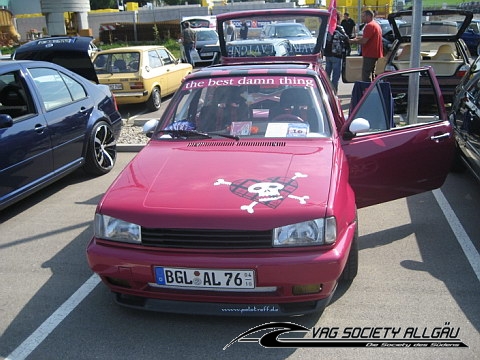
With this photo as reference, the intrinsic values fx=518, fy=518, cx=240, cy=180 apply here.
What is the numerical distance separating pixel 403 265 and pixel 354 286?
0.57 metres

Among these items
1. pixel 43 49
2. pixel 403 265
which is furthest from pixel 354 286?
pixel 43 49

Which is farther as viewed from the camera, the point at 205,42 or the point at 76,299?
the point at 205,42

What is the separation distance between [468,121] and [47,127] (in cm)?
458

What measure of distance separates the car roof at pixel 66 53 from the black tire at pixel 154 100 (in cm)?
301

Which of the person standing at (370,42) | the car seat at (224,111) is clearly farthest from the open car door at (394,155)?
the person standing at (370,42)

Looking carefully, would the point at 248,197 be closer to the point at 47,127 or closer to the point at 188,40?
the point at 47,127

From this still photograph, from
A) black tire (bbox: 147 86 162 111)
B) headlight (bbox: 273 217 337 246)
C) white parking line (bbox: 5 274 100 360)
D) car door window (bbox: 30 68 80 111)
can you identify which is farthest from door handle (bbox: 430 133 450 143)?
black tire (bbox: 147 86 162 111)

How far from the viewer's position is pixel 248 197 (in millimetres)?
3191

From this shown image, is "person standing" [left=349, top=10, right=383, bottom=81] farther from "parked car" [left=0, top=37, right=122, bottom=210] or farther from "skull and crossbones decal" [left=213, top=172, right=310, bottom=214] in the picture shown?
"skull and crossbones decal" [left=213, top=172, right=310, bottom=214]

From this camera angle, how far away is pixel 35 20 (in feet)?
154

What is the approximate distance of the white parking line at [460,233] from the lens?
4.16 metres

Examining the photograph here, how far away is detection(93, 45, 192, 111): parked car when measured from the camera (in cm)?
1075

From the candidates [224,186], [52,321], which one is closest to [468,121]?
[224,186]

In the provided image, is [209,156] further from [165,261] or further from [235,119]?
[165,261]
